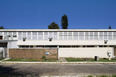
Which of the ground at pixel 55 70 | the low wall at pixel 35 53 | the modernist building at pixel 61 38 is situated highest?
the modernist building at pixel 61 38

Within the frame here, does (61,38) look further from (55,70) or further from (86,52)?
(55,70)

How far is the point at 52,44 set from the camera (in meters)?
21.4

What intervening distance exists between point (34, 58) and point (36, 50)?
1.48 meters

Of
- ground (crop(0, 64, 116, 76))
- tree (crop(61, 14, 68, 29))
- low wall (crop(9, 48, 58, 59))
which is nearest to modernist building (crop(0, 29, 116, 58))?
low wall (crop(9, 48, 58, 59))

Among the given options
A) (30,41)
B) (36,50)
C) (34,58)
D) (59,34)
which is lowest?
(34,58)

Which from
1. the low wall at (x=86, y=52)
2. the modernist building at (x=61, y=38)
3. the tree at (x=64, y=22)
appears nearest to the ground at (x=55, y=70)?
the low wall at (x=86, y=52)

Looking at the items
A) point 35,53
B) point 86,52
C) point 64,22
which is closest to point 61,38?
point 86,52

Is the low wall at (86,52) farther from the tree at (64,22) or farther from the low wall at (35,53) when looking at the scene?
the tree at (64,22)

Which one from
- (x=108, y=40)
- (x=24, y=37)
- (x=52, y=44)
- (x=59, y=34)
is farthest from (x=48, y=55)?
(x=108, y=40)

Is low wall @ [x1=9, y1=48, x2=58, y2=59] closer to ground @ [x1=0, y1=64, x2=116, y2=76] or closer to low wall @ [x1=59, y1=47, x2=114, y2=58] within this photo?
low wall @ [x1=59, y1=47, x2=114, y2=58]

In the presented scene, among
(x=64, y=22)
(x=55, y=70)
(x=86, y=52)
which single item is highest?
(x=64, y=22)

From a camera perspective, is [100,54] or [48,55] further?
[100,54]

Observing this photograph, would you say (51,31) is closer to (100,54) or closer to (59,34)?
(59,34)

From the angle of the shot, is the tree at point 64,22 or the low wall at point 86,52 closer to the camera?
the low wall at point 86,52
